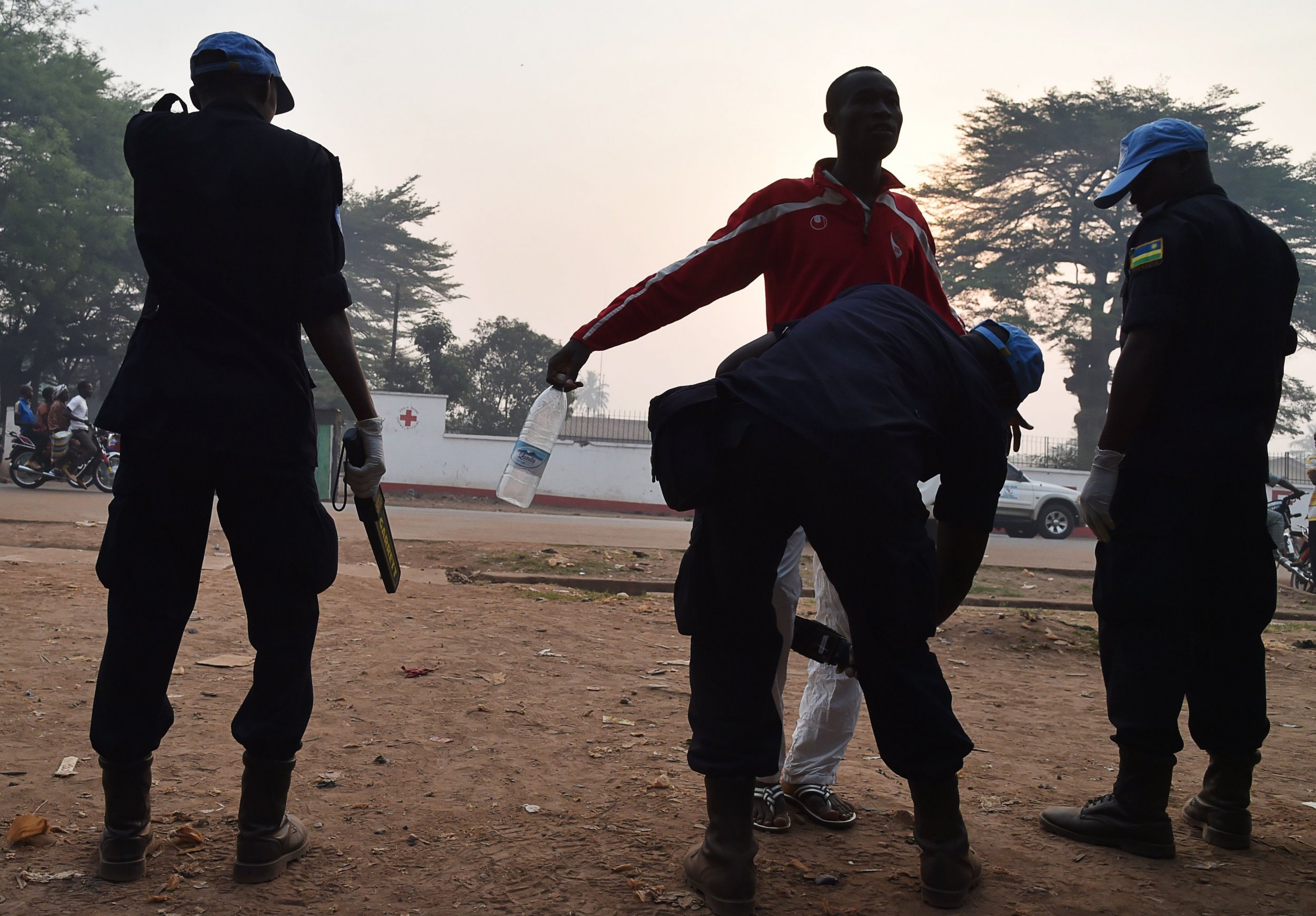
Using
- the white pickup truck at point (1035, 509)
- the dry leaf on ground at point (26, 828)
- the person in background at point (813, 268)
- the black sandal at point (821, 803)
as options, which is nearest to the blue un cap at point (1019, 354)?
the person in background at point (813, 268)

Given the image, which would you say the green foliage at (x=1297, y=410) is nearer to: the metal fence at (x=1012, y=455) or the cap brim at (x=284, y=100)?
the metal fence at (x=1012, y=455)

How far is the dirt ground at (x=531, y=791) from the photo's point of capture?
2242mm

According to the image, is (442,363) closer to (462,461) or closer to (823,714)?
(462,461)

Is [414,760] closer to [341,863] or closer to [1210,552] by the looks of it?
[341,863]

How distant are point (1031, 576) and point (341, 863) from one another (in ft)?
30.3

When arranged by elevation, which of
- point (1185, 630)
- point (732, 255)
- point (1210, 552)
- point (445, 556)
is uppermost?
point (732, 255)

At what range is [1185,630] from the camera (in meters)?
2.68

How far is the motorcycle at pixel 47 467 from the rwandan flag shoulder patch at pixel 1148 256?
16419mm

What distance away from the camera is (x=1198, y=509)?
8.80ft

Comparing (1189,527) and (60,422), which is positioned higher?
(1189,527)

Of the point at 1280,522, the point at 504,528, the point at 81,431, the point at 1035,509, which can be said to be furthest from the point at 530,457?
the point at 1035,509

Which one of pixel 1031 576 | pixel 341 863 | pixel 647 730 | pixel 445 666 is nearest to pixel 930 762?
pixel 341 863

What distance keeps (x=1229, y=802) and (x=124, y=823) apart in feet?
8.99

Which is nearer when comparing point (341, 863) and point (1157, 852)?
point (341, 863)
